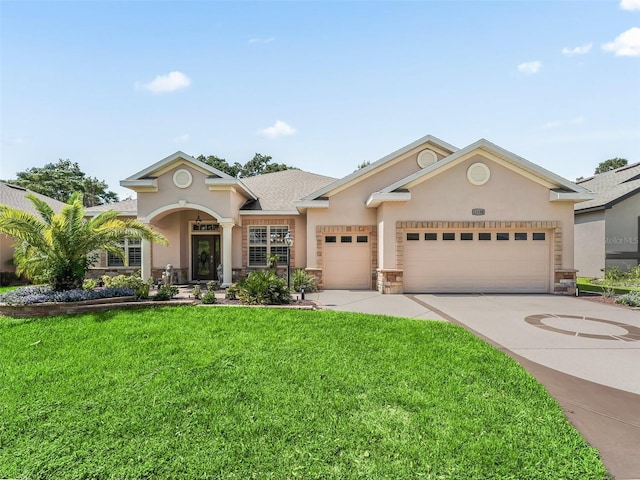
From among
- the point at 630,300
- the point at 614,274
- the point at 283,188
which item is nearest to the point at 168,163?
the point at 283,188

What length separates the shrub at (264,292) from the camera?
916cm

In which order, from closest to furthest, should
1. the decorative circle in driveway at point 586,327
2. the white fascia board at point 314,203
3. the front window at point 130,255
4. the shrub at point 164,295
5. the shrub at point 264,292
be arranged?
the decorative circle in driveway at point 586,327
the shrub at point 264,292
the shrub at point 164,295
the white fascia board at point 314,203
the front window at point 130,255

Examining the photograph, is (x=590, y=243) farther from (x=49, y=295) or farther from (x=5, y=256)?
(x=5, y=256)

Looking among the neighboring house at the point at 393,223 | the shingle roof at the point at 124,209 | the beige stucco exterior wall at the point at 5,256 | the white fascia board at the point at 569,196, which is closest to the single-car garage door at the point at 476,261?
the neighboring house at the point at 393,223

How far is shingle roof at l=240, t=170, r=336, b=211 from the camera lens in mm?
15879

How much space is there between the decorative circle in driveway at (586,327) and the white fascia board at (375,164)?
26.9ft

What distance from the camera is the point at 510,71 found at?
10.4 m

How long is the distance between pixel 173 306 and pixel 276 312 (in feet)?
9.89

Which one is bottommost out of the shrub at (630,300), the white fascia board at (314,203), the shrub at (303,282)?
the shrub at (630,300)

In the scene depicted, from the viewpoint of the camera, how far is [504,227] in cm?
1260

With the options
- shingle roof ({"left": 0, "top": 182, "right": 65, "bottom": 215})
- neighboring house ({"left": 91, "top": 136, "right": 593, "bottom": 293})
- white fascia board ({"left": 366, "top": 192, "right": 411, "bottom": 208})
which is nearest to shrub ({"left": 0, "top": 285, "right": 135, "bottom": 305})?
neighboring house ({"left": 91, "top": 136, "right": 593, "bottom": 293})

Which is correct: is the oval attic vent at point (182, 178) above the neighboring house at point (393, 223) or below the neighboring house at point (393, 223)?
above

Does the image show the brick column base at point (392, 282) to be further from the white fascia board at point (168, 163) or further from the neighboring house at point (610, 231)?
the neighboring house at point (610, 231)

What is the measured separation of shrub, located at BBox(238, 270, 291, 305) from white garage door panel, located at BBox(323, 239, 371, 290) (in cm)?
475
